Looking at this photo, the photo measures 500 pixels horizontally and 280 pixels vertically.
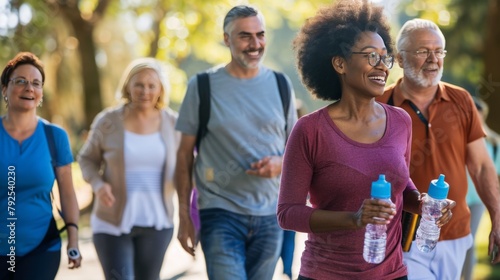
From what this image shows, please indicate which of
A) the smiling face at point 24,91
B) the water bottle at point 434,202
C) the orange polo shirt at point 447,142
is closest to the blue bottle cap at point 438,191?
the water bottle at point 434,202

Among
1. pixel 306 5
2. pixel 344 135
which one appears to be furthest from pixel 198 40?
pixel 344 135

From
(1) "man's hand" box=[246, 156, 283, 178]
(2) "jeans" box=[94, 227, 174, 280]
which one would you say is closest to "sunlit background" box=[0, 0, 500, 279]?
(2) "jeans" box=[94, 227, 174, 280]

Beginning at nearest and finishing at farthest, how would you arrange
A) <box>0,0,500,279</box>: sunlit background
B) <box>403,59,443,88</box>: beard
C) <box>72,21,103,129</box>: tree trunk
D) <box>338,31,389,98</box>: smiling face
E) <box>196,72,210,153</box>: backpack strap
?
<box>338,31,389,98</box>: smiling face → <box>403,59,443,88</box>: beard → <box>196,72,210,153</box>: backpack strap → <box>0,0,500,279</box>: sunlit background → <box>72,21,103,129</box>: tree trunk

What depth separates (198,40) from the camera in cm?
1958

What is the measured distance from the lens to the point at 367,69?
12.3 feet

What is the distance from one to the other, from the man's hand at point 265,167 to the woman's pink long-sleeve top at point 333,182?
1.56 meters

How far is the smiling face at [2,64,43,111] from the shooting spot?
16.9 feet

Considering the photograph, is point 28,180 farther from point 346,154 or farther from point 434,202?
point 434,202

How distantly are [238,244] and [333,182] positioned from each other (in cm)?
173

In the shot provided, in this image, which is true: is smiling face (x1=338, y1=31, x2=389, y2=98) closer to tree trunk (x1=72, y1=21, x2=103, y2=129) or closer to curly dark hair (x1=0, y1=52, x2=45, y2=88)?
curly dark hair (x1=0, y1=52, x2=45, y2=88)

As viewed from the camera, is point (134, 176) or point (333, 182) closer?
point (333, 182)

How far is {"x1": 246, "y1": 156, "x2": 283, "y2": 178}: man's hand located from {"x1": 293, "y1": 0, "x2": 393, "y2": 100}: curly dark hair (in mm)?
1297

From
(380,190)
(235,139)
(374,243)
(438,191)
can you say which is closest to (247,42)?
(235,139)

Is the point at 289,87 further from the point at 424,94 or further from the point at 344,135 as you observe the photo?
the point at 344,135
